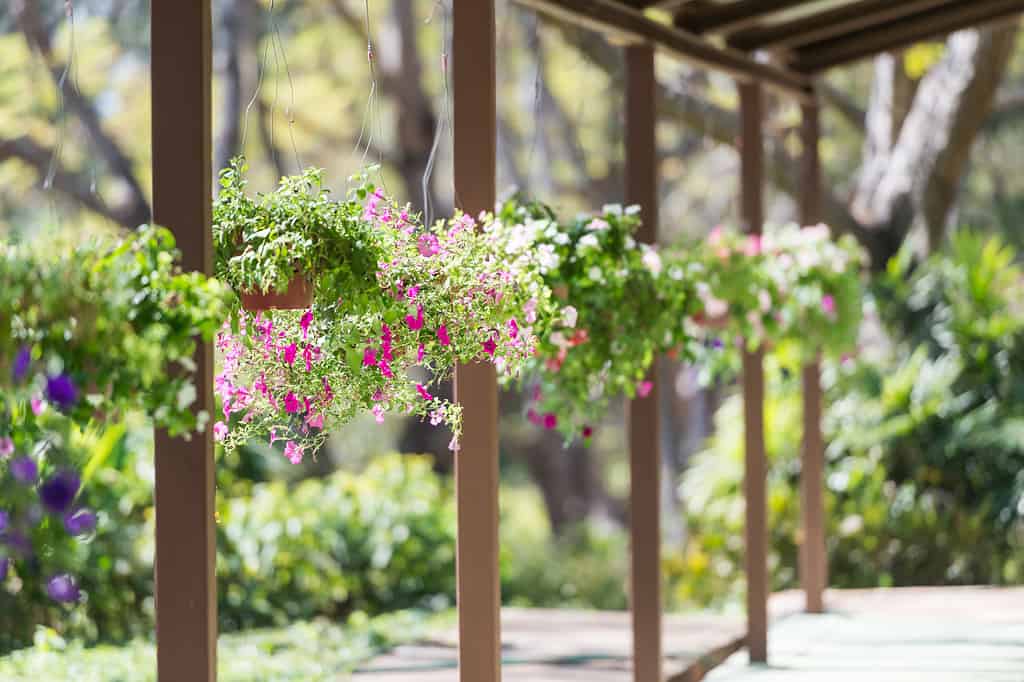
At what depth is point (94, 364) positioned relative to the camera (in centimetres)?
192

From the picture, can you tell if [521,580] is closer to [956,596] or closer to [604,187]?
[956,596]

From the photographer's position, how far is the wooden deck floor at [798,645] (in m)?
4.70

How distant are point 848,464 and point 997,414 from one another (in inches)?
36.2

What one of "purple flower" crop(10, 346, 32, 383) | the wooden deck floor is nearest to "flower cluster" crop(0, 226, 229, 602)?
"purple flower" crop(10, 346, 32, 383)

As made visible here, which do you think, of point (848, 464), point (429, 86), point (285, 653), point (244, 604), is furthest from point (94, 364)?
point (429, 86)

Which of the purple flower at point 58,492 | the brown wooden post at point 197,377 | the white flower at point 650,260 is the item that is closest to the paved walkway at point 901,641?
the white flower at point 650,260

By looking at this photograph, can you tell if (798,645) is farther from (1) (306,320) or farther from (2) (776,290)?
(1) (306,320)

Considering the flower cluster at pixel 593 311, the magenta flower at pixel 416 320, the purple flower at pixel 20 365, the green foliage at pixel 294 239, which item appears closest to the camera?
the purple flower at pixel 20 365

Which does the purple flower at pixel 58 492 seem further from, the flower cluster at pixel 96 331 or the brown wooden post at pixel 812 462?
the brown wooden post at pixel 812 462

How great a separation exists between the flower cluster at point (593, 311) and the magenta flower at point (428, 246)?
0.62m

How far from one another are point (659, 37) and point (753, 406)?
1.66 m

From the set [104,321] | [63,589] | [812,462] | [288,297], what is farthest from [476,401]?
[812,462]

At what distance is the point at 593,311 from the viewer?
3.68 metres

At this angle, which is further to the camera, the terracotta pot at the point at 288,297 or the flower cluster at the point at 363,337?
the flower cluster at the point at 363,337
